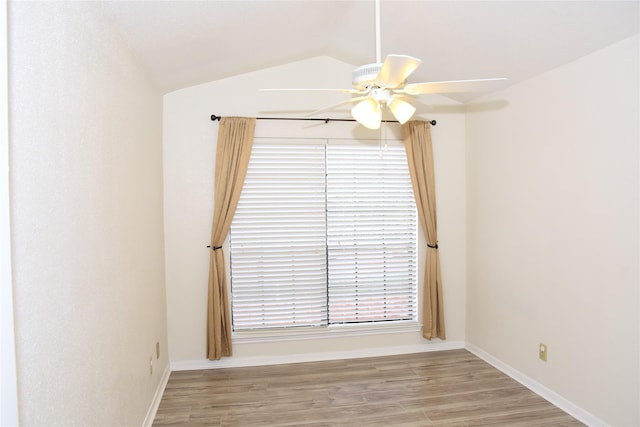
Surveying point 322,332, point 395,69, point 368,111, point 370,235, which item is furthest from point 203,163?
point 395,69

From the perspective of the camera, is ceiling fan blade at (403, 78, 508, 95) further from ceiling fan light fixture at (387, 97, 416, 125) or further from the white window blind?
the white window blind

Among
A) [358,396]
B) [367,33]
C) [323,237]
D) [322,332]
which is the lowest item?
[358,396]

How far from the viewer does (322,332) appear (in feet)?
12.3

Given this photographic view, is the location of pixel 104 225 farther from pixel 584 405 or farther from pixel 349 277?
pixel 584 405

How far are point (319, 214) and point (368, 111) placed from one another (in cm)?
195

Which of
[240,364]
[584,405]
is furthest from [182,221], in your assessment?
[584,405]

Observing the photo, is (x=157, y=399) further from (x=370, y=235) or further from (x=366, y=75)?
(x=366, y=75)

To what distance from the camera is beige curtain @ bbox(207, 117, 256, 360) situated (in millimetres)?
3469

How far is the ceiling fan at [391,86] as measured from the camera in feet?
5.00

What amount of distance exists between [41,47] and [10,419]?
1.13 metres

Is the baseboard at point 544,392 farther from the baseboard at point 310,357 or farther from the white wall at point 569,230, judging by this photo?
the baseboard at point 310,357

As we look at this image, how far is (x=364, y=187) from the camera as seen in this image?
3801mm

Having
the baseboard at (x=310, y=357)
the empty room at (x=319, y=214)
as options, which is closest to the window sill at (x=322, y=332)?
the empty room at (x=319, y=214)

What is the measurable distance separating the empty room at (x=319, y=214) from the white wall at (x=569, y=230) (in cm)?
2
